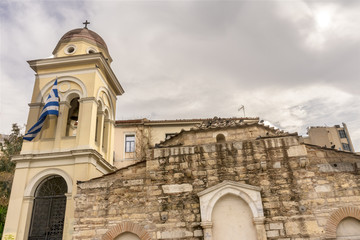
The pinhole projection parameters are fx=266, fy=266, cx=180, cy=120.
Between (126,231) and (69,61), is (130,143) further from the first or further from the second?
(126,231)

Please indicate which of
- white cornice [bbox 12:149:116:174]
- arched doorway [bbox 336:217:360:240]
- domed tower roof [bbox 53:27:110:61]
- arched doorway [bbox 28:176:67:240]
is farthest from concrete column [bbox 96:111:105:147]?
arched doorway [bbox 336:217:360:240]

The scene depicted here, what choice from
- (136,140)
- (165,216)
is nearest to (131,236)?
(165,216)

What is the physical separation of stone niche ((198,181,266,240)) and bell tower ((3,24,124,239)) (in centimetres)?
425

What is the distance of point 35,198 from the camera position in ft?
29.1

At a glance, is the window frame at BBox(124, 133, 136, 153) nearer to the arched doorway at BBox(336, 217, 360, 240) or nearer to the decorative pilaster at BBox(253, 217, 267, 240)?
the decorative pilaster at BBox(253, 217, 267, 240)

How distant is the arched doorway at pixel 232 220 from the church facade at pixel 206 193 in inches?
0.9

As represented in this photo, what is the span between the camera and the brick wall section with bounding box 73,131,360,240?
6.57 m

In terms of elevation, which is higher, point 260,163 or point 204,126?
point 204,126

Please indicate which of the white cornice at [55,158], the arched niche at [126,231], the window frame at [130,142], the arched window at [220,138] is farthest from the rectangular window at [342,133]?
the arched niche at [126,231]

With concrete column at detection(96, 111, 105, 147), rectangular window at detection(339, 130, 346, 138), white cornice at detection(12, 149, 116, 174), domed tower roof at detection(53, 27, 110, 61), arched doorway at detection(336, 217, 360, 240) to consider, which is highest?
rectangular window at detection(339, 130, 346, 138)

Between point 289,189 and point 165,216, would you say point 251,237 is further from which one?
point 165,216

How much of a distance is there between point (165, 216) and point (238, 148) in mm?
2661

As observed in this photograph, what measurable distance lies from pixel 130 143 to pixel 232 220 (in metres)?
13.3

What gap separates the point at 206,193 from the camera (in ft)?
22.4
